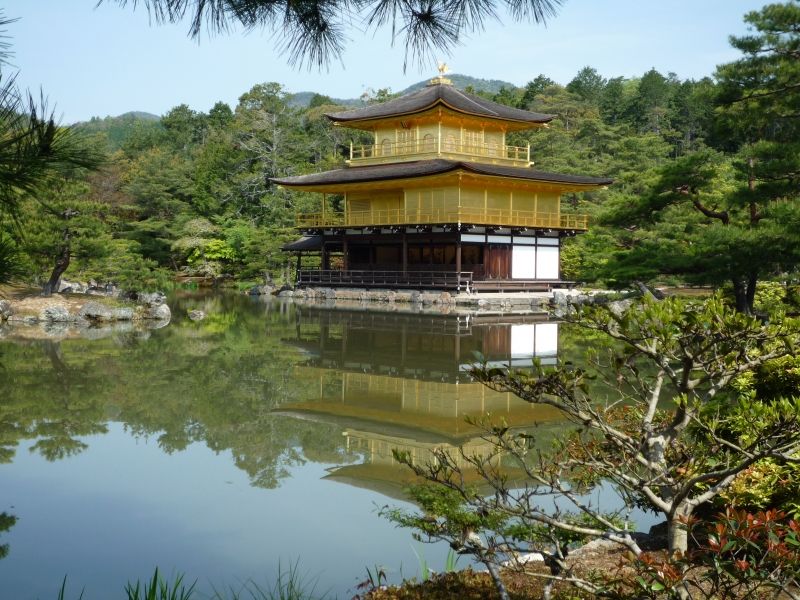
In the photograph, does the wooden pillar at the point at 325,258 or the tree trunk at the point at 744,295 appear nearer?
the tree trunk at the point at 744,295

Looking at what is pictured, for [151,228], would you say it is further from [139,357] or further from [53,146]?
[53,146]

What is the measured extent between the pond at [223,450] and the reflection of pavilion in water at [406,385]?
4 cm

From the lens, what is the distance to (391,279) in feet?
84.2

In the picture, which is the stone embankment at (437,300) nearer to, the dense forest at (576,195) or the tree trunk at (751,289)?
the dense forest at (576,195)

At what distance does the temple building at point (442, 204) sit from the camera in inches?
982

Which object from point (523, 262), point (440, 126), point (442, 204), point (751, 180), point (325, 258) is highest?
point (440, 126)

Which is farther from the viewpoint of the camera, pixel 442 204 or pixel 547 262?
pixel 547 262

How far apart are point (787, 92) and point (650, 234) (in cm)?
1039

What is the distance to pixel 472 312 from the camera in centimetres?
2052

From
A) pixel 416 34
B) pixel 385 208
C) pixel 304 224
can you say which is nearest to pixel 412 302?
pixel 385 208

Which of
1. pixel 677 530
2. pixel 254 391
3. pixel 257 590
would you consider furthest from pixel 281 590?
pixel 254 391

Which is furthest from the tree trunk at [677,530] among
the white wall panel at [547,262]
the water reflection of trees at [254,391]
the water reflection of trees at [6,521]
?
the white wall panel at [547,262]

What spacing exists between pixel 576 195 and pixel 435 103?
10765 millimetres

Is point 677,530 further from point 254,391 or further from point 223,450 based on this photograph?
point 254,391
